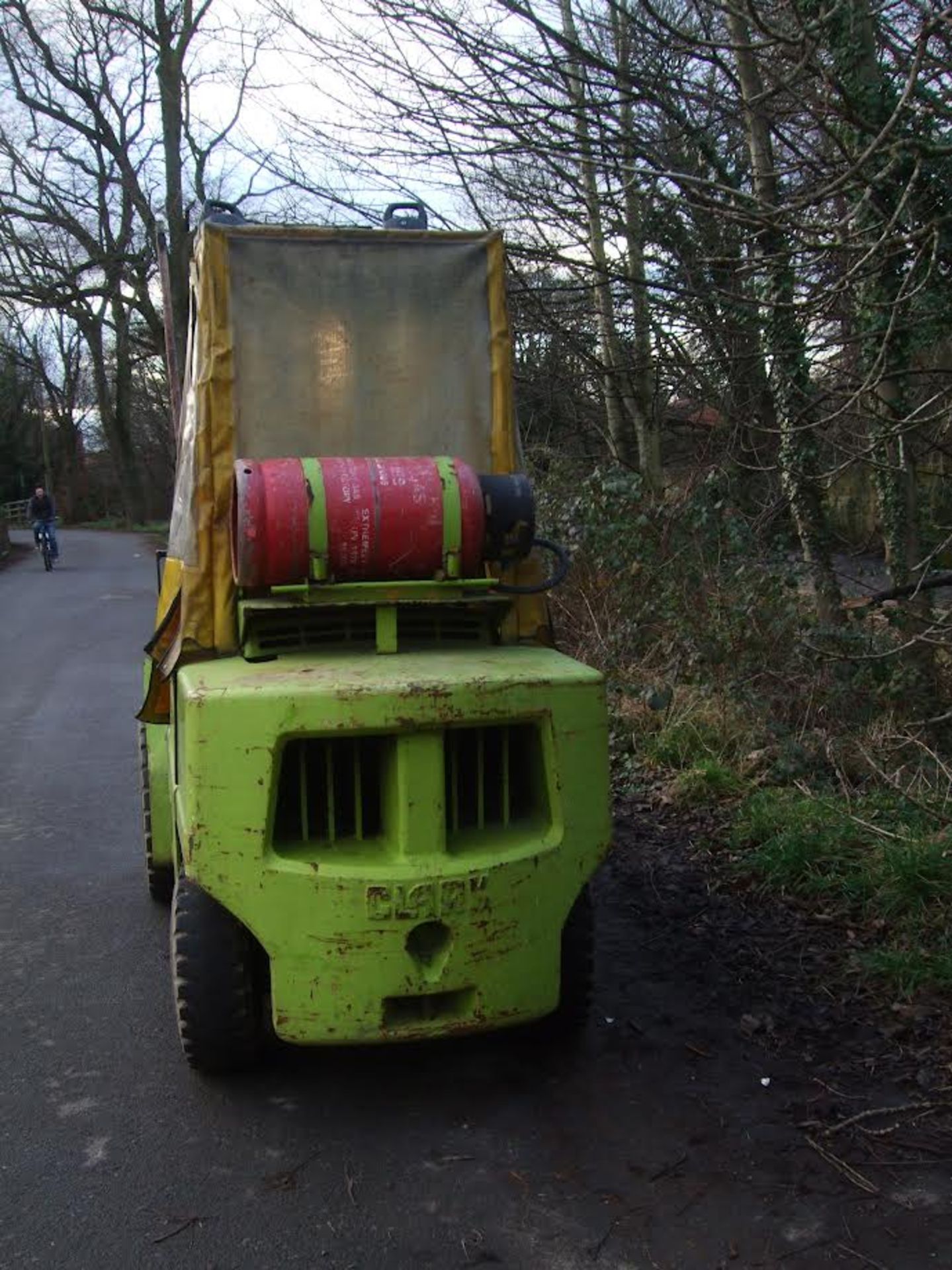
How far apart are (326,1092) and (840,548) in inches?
302

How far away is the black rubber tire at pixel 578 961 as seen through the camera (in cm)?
363

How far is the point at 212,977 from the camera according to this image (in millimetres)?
3371

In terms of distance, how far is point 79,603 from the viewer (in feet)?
56.9

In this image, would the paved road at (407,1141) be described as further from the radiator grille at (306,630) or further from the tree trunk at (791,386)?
the tree trunk at (791,386)

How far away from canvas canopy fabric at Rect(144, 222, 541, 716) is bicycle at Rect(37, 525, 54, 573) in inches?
837

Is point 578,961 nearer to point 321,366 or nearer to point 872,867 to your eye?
point 872,867

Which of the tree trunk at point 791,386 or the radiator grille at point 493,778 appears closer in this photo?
the radiator grille at point 493,778

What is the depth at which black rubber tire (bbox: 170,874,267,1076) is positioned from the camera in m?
3.37

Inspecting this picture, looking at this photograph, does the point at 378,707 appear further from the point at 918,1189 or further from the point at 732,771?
the point at 732,771

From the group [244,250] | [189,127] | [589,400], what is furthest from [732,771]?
[189,127]

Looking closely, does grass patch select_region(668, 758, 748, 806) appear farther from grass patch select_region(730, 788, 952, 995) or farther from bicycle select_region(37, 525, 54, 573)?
bicycle select_region(37, 525, 54, 573)

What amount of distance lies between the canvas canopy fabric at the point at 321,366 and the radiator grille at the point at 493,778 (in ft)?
2.84

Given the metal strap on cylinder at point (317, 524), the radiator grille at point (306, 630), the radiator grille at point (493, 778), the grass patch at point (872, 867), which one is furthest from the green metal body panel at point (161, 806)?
the grass patch at point (872, 867)

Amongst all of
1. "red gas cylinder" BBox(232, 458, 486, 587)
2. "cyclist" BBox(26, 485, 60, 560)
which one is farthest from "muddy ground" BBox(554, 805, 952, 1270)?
"cyclist" BBox(26, 485, 60, 560)
